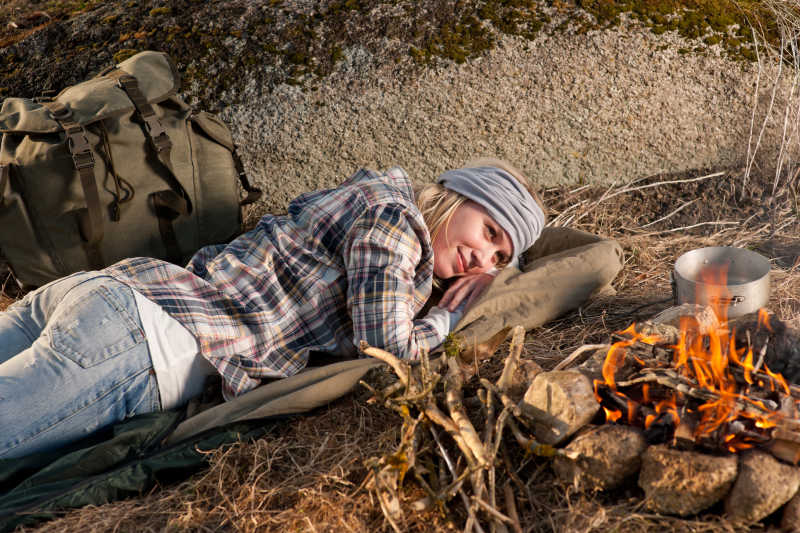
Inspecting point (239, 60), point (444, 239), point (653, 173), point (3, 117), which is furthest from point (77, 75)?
point (653, 173)

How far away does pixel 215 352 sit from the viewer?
8.73 ft

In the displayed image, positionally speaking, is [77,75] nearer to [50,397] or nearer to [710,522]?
[50,397]

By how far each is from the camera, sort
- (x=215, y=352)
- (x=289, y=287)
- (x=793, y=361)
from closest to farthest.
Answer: (x=793, y=361) < (x=215, y=352) < (x=289, y=287)

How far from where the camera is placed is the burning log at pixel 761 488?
1.81 metres

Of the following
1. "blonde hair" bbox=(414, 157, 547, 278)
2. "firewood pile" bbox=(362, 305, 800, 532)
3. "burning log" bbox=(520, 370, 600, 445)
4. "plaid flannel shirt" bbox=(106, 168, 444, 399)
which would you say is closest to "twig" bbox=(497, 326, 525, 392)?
"firewood pile" bbox=(362, 305, 800, 532)

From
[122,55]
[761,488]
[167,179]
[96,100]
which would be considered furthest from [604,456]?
[122,55]

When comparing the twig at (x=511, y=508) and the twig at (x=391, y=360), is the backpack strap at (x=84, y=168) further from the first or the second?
the twig at (x=511, y=508)

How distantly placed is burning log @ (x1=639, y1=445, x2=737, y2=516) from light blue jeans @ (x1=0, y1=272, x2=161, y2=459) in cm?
183

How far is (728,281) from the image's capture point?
118 inches

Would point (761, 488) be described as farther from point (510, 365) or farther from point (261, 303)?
point (261, 303)

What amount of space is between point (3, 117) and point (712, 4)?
449 cm

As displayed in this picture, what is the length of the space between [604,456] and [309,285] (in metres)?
1.40

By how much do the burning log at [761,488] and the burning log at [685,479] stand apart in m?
0.03

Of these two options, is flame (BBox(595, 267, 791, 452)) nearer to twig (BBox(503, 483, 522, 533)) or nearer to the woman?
twig (BBox(503, 483, 522, 533))
